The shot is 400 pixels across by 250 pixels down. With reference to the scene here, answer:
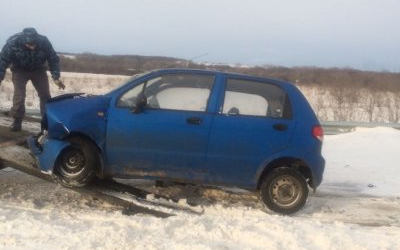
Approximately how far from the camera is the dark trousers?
770cm

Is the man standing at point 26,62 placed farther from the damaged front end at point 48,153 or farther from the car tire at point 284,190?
the car tire at point 284,190

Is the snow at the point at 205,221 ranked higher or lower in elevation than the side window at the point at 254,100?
lower

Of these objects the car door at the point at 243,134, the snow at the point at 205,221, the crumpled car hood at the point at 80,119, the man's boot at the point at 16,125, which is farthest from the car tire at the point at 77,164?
the man's boot at the point at 16,125

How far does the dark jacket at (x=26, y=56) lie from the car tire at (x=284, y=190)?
3782 millimetres

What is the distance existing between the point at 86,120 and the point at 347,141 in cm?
716

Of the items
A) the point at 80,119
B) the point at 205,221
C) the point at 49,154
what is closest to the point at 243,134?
the point at 205,221

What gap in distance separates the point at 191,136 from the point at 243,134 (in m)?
0.61

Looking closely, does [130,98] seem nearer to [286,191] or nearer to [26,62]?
[286,191]

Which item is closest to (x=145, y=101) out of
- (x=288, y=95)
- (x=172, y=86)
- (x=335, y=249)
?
(x=172, y=86)

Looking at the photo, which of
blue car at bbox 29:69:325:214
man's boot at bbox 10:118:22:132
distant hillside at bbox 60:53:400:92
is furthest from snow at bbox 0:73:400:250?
distant hillside at bbox 60:53:400:92

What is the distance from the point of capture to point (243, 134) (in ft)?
20.4

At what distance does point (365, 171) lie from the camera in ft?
30.7

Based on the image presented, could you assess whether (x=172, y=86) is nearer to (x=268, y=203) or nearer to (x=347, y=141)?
(x=268, y=203)

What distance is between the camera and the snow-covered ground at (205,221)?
484 centimetres
